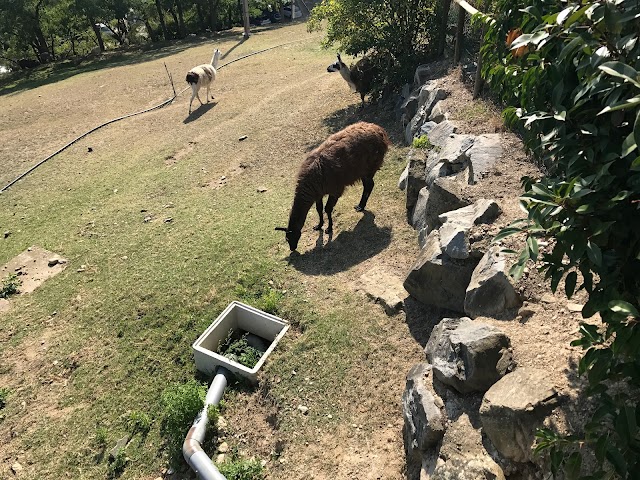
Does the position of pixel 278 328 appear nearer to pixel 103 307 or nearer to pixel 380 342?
pixel 380 342

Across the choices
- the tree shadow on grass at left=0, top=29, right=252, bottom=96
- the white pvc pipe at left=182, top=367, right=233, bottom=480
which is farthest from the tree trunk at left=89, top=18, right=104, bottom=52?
the white pvc pipe at left=182, top=367, right=233, bottom=480

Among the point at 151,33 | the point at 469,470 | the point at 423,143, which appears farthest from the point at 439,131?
the point at 151,33

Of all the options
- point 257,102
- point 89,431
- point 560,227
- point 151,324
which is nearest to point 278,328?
point 151,324

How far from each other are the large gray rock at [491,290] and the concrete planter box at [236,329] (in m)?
2.31

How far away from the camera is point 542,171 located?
538 cm

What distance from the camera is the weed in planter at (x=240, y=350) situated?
5438 mm

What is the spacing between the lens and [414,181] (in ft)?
23.3

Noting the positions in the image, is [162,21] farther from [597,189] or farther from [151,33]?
[597,189]

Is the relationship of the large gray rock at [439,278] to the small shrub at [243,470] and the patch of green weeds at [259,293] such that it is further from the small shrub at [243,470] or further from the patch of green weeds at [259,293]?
the small shrub at [243,470]

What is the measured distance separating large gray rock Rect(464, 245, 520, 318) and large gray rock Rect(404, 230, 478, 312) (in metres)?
0.36

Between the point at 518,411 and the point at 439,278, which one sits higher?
the point at 518,411

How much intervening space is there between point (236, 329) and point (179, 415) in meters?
1.45

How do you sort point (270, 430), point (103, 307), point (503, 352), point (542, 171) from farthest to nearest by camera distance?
point (103, 307), point (542, 171), point (270, 430), point (503, 352)

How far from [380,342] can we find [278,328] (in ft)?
4.32
